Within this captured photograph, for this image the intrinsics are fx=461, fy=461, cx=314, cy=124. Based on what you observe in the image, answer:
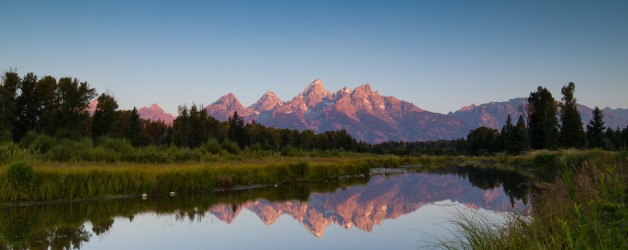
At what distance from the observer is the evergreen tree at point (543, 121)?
71.0 m

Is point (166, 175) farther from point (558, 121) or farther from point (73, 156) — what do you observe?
point (558, 121)

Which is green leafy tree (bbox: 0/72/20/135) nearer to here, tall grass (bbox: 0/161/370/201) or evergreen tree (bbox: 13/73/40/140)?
evergreen tree (bbox: 13/73/40/140)

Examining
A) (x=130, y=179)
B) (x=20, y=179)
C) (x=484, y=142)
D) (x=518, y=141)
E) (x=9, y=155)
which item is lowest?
(x=130, y=179)

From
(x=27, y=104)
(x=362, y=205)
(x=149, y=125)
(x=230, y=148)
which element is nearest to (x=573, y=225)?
(x=362, y=205)

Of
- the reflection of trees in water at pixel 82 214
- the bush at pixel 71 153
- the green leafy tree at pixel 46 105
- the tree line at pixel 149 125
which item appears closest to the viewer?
the reflection of trees in water at pixel 82 214

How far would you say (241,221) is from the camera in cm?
1566

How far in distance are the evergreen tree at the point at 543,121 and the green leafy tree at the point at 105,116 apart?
64.1 meters

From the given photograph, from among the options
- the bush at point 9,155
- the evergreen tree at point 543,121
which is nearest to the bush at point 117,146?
the bush at point 9,155

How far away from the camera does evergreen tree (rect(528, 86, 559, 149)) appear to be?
233 ft

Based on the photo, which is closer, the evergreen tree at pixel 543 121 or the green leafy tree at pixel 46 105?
the green leafy tree at pixel 46 105

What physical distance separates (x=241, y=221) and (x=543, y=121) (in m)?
69.2

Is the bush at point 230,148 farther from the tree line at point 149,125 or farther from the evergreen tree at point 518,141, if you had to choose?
the evergreen tree at point 518,141

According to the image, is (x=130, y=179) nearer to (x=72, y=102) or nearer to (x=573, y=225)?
(x=573, y=225)

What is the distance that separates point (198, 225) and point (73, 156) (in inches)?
567
